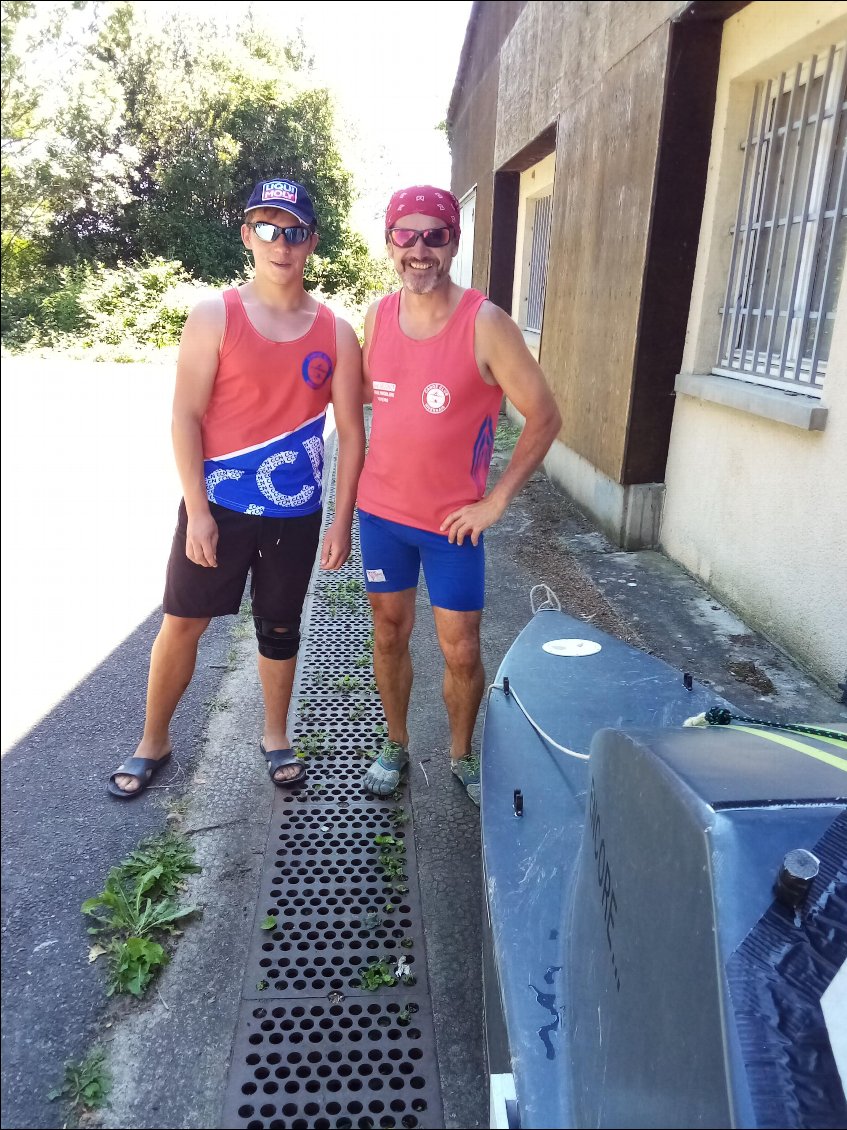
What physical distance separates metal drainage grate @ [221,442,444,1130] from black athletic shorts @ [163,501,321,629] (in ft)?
2.29

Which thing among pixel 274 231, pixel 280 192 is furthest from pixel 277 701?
pixel 280 192

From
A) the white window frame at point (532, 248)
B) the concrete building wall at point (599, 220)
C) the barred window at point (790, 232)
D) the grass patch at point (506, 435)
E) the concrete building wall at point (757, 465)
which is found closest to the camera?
the concrete building wall at point (757, 465)

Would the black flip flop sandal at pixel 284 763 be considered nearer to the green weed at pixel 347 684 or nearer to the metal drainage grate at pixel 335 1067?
the green weed at pixel 347 684

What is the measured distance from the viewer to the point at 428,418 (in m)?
2.47

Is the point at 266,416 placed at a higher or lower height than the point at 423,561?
higher

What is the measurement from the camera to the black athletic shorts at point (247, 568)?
260cm

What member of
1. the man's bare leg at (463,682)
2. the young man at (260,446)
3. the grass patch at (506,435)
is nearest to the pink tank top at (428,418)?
the young man at (260,446)

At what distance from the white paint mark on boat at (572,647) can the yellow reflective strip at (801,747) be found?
3.76ft

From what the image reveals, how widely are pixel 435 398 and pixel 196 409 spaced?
75cm

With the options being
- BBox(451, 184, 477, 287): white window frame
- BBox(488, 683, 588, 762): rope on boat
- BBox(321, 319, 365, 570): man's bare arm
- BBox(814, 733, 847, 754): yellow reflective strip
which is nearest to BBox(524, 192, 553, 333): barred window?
BBox(451, 184, 477, 287): white window frame

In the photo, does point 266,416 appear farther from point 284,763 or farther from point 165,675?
point 284,763

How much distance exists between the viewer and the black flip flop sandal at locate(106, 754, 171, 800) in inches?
107

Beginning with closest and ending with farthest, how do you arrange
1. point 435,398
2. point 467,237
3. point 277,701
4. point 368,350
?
point 435,398 → point 368,350 → point 277,701 → point 467,237

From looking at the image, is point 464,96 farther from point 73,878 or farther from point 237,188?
point 73,878
